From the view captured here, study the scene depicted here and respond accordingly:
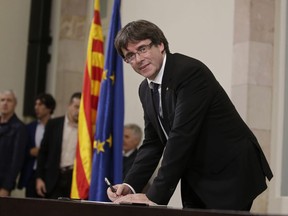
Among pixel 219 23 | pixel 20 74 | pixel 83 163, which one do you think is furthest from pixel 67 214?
pixel 20 74

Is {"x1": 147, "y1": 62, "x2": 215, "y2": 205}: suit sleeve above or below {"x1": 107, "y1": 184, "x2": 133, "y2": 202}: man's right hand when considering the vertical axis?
above

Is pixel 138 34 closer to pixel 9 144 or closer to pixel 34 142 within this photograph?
pixel 9 144

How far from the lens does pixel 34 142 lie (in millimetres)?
7812

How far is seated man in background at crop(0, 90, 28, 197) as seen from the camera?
744cm

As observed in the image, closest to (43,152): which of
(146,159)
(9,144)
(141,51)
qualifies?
(9,144)

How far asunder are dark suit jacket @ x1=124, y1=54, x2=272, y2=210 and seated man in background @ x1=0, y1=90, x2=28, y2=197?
4174mm

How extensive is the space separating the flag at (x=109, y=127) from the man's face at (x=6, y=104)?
1.36 metres

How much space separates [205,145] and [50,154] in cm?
405

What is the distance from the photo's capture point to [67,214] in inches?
112

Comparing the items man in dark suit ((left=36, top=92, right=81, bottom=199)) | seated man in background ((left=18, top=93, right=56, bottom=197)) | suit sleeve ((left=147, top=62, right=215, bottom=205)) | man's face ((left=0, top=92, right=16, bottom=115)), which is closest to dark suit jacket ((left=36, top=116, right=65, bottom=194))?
man in dark suit ((left=36, top=92, right=81, bottom=199))

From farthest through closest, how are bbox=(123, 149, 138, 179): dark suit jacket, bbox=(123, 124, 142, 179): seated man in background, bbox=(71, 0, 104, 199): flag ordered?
bbox=(123, 124, 142, 179): seated man in background → bbox=(123, 149, 138, 179): dark suit jacket → bbox=(71, 0, 104, 199): flag

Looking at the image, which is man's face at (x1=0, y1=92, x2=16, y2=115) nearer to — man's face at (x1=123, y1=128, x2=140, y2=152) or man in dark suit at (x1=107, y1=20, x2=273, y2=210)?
man's face at (x1=123, y1=128, x2=140, y2=152)

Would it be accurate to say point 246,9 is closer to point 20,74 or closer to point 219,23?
point 219,23

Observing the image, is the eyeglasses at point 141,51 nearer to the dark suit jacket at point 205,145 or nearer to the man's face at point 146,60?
the man's face at point 146,60
